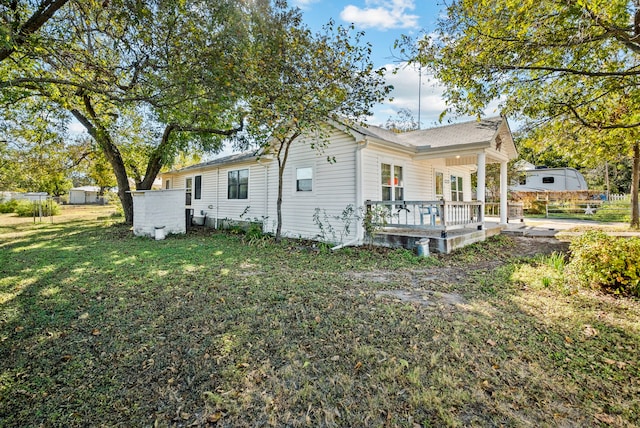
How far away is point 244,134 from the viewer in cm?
1225

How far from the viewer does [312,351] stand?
10.2 ft

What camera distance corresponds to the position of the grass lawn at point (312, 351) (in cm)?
227

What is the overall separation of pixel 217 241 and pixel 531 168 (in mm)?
34173


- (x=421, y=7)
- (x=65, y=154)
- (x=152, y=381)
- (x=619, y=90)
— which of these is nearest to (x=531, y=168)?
(x=619, y=90)

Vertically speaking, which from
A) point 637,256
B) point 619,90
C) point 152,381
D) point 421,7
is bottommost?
point 152,381

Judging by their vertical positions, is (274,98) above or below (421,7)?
below

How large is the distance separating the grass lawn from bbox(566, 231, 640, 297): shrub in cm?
35

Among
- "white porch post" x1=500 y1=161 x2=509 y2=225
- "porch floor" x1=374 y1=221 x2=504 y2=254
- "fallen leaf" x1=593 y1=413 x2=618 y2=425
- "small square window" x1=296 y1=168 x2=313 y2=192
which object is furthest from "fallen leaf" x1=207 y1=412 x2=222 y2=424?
"white porch post" x1=500 y1=161 x2=509 y2=225

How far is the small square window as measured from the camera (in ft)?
34.9

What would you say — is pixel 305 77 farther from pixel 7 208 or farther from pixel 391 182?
pixel 7 208

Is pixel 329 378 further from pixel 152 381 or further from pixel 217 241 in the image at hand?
pixel 217 241

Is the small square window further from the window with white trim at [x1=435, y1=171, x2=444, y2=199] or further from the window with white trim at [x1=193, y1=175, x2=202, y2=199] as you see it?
the window with white trim at [x1=193, y1=175, x2=202, y2=199]

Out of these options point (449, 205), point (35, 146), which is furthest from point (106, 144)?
point (449, 205)

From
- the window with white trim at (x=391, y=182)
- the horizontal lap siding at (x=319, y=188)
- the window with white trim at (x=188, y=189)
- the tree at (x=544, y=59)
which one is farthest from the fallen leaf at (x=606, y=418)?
the window with white trim at (x=188, y=189)
